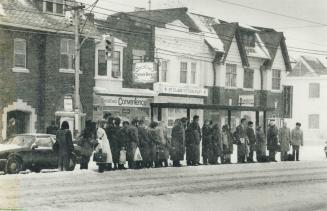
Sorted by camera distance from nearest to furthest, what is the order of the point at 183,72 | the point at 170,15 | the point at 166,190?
the point at 166,190
the point at 183,72
the point at 170,15

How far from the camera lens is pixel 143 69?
36.0m

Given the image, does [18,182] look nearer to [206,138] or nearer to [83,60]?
[206,138]

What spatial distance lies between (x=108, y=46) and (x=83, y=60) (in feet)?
8.75

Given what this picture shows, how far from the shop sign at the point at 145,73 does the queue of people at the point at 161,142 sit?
947 cm

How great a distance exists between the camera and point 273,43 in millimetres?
50188

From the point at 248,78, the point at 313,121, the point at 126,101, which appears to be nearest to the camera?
the point at 126,101

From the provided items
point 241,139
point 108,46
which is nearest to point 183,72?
point 108,46

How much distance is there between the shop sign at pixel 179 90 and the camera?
39219 millimetres

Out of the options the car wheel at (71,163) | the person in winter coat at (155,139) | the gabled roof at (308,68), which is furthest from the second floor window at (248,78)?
the car wheel at (71,163)

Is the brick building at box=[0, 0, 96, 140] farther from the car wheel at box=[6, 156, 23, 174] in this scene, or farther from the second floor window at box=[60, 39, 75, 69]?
the car wheel at box=[6, 156, 23, 174]

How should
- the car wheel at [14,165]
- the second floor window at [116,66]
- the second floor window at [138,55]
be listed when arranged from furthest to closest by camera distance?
the second floor window at [138,55] < the second floor window at [116,66] < the car wheel at [14,165]

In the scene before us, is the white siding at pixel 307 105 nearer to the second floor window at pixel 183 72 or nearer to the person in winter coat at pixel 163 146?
the second floor window at pixel 183 72

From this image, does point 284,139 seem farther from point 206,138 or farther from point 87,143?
point 87,143

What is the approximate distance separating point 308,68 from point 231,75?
19.7 m
